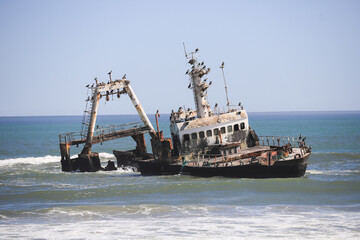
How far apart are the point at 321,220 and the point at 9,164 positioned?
119 ft

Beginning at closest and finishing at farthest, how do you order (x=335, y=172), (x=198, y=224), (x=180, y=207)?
(x=198, y=224) → (x=180, y=207) → (x=335, y=172)

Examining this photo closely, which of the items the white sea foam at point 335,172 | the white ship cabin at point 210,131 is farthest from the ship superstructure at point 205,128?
the white sea foam at point 335,172

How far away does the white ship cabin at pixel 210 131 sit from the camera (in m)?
32.3

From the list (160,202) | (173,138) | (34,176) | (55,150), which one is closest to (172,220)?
(160,202)

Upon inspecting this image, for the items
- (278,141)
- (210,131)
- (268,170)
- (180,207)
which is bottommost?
(180,207)

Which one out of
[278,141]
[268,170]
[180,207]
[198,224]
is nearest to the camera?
[198,224]

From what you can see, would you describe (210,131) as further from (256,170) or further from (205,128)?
(256,170)

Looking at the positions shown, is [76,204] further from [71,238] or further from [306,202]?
[306,202]

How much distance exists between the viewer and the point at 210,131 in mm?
32500

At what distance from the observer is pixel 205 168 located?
99.5 ft

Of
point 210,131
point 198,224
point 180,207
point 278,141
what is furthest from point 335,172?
point 198,224

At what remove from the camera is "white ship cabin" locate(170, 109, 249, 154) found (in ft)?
106

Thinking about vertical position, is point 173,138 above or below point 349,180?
above

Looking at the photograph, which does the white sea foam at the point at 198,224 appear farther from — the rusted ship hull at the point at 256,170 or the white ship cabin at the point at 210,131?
the white ship cabin at the point at 210,131
